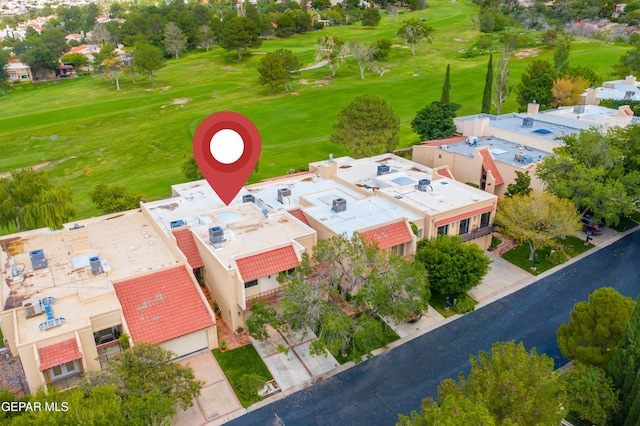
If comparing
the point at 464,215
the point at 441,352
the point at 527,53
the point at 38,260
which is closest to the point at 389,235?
the point at 464,215

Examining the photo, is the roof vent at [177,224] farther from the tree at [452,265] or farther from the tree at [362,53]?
the tree at [362,53]

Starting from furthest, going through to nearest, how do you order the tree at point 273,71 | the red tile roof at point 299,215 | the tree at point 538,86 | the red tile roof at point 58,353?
the tree at point 273,71, the tree at point 538,86, the red tile roof at point 299,215, the red tile roof at point 58,353

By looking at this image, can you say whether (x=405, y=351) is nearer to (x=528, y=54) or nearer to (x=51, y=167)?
(x=51, y=167)

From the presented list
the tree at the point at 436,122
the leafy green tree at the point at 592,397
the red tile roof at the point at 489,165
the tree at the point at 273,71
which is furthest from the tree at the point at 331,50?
the leafy green tree at the point at 592,397

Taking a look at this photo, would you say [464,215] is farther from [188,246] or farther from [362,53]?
[362,53]

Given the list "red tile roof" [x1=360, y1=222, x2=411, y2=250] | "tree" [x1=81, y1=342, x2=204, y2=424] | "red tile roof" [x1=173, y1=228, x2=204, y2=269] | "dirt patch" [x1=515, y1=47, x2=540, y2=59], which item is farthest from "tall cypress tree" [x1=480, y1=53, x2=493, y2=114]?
"tree" [x1=81, y1=342, x2=204, y2=424]
